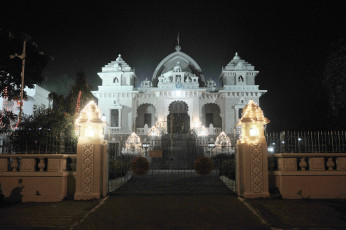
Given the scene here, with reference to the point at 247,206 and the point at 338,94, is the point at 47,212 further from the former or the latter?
the point at 338,94

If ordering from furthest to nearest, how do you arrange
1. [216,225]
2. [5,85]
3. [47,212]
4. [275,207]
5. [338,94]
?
[5,85] → [338,94] → [275,207] → [47,212] → [216,225]

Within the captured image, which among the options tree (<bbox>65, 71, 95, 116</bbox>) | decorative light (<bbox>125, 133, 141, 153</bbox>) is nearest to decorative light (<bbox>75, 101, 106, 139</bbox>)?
decorative light (<bbox>125, 133, 141, 153</bbox>)

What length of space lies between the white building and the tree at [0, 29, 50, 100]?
10858 mm

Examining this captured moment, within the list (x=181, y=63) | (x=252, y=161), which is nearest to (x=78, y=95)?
(x=181, y=63)

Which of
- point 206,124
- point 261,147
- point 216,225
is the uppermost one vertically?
point 206,124

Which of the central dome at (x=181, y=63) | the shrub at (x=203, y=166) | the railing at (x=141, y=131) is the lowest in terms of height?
the shrub at (x=203, y=166)

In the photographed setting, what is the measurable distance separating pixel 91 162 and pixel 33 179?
1873 millimetres

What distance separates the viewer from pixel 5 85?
2088 centimetres

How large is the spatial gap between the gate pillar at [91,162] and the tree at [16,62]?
42.3 ft

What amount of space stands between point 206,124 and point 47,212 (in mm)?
27615

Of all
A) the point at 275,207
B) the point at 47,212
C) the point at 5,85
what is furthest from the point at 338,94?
the point at 5,85

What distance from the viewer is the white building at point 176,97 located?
32.3 metres

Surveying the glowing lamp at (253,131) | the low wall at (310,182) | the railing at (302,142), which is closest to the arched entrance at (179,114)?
the railing at (302,142)

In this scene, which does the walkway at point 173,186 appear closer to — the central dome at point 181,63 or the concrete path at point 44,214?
the concrete path at point 44,214
